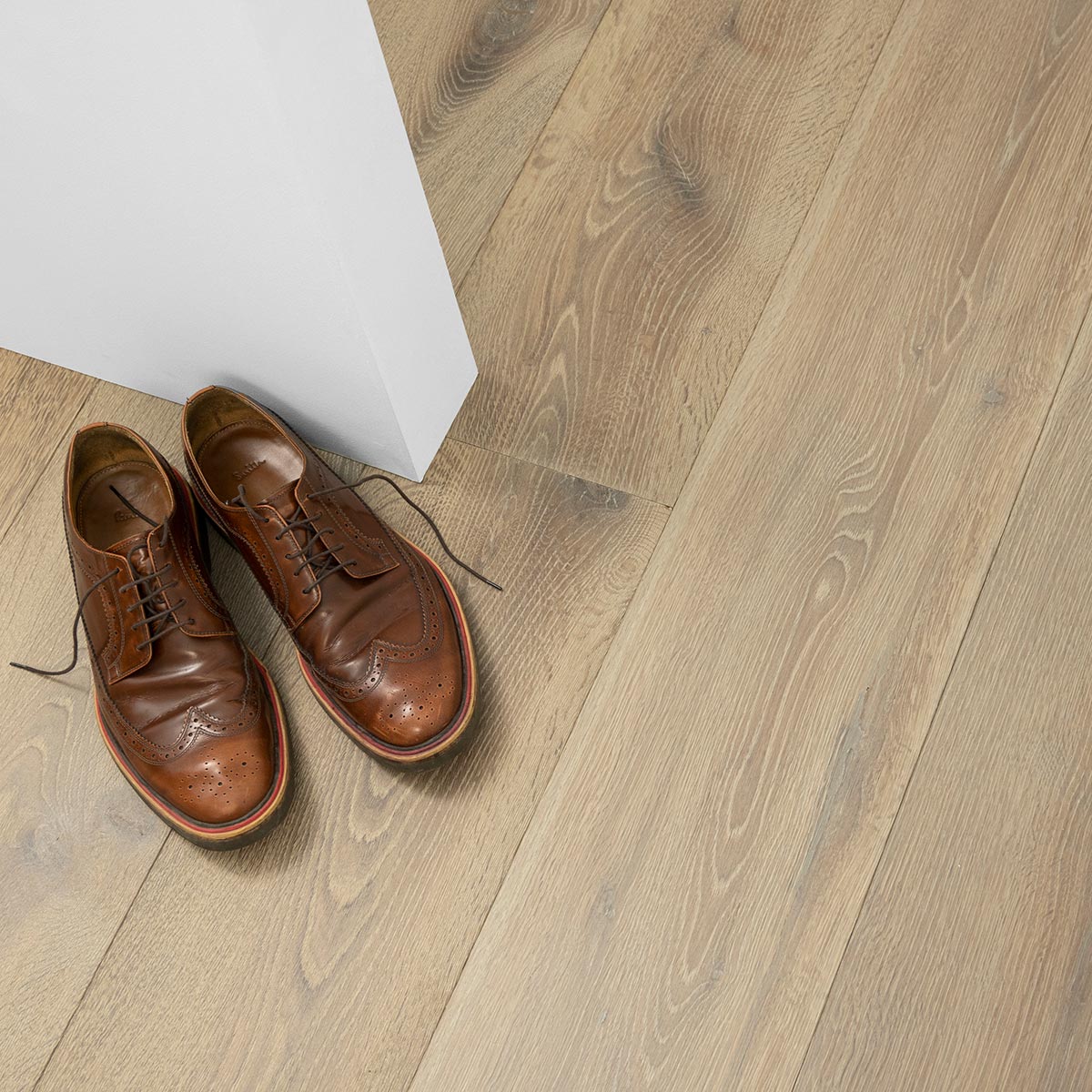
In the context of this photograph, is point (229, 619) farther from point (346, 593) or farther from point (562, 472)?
point (562, 472)

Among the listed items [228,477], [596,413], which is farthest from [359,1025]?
[596,413]

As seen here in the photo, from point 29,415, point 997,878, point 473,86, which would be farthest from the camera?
point 473,86

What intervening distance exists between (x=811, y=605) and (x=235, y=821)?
0.53 metres

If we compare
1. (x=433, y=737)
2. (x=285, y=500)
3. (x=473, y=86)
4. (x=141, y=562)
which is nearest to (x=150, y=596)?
(x=141, y=562)

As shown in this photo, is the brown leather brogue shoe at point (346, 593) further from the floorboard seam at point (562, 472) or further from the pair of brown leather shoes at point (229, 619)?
the floorboard seam at point (562, 472)

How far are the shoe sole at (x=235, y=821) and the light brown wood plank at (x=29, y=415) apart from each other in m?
0.30

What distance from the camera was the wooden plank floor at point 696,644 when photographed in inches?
35.9

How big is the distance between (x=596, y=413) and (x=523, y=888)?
465mm

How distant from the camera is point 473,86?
1.33 meters

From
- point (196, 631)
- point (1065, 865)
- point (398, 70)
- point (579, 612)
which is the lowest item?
point (1065, 865)

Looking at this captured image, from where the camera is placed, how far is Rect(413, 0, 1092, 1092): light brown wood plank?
0.91m

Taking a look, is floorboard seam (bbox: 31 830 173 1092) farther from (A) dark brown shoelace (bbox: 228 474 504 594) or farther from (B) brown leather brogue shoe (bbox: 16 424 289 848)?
(A) dark brown shoelace (bbox: 228 474 504 594)

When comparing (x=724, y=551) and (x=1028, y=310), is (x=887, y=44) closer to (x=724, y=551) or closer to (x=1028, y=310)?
(x=1028, y=310)

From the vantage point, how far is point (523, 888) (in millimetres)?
953
